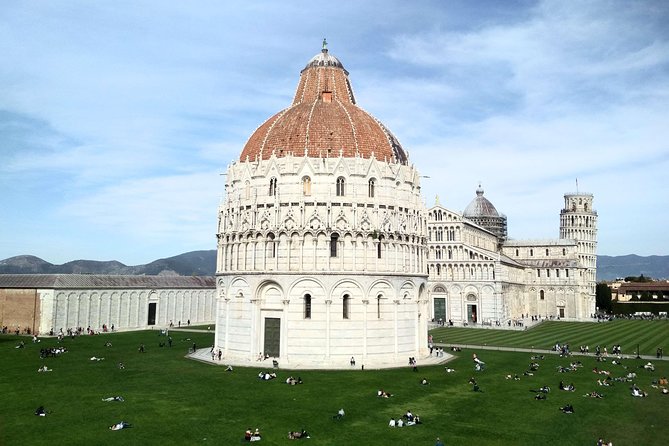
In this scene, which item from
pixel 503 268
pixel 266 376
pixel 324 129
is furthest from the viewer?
pixel 503 268

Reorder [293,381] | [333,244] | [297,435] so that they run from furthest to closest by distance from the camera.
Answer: [333,244] → [293,381] → [297,435]

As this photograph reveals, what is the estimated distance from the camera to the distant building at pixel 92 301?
7712 centimetres

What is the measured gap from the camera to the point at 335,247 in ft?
172

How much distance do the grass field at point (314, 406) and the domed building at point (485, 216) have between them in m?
95.9

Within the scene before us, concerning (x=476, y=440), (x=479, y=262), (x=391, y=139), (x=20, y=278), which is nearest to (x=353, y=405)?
(x=476, y=440)

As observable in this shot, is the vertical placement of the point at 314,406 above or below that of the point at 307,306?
below

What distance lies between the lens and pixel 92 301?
8219cm

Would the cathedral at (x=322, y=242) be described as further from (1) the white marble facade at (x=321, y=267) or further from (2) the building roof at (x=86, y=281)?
(2) the building roof at (x=86, y=281)

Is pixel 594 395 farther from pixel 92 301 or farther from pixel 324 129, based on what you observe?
pixel 92 301

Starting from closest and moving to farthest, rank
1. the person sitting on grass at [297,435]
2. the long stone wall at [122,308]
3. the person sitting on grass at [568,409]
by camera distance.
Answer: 1. the person sitting on grass at [297,435]
2. the person sitting on grass at [568,409]
3. the long stone wall at [122,308]

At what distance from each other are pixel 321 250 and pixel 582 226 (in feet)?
405

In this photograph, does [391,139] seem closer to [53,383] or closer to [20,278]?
[53,383]

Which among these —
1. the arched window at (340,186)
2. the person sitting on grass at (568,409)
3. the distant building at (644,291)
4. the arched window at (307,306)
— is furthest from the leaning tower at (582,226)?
the person sitting on grass at (568,409)

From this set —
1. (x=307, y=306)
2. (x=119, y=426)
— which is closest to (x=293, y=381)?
(x=307, y=306)
